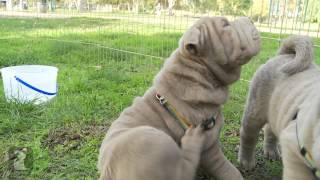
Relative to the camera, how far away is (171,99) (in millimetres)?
2258

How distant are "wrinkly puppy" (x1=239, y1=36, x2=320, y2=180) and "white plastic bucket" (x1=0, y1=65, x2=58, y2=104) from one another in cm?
198

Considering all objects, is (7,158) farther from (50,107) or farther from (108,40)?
(108,40)

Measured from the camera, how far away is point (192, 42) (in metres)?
2.22

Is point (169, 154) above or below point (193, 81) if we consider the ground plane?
below

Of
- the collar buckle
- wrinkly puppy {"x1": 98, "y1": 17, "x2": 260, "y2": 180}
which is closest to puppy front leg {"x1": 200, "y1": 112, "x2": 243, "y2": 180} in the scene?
wrinkly puppy {"x1": 98, "y1": 17, "x2": 260, "y2": 180}

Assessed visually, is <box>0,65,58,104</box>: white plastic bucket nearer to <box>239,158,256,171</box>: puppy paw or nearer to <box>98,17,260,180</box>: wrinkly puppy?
Answer: <box>98,17,260,180</box>: wrinkly puppy

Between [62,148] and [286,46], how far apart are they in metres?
1.71

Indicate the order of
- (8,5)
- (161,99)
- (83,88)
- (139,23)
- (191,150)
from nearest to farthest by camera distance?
(191,150) → (161,99) → (83,88) → (139,23) → (8,5)

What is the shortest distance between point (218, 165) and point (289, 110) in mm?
496

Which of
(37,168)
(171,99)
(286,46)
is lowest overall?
(37,168)

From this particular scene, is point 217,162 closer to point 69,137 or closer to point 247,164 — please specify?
point 247,164

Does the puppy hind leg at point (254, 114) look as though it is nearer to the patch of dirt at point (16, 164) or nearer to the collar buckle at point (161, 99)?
the collar buckle at point (161, 99)

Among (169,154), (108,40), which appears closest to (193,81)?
(169,154)

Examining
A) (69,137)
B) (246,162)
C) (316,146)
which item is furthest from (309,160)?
(69,137)
